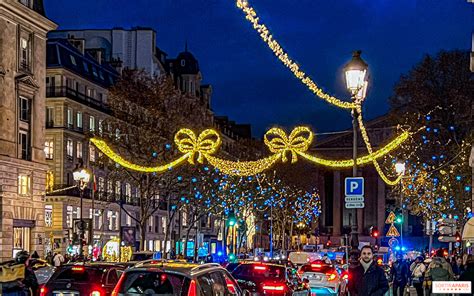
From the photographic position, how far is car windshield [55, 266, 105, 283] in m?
21.3

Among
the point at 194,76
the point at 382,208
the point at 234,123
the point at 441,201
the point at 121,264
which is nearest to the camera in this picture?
the point at 121,264

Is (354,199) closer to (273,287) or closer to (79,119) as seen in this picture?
(273,287)

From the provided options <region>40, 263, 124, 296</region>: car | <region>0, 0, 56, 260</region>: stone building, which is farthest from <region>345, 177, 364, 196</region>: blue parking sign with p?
<region>0, 0, 56, 260</region>: stone building

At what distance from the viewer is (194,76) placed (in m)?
111

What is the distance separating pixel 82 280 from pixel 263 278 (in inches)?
215

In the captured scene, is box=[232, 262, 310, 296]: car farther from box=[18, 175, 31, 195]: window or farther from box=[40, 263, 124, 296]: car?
box=[18, 175, 31, 195]: window

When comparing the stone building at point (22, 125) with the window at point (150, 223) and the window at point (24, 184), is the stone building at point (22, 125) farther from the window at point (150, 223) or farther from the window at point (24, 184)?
the window at point (150, 223)

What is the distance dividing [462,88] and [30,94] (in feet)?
82.8

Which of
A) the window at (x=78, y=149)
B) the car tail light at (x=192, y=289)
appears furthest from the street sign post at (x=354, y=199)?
the window at (x=78, y=149)

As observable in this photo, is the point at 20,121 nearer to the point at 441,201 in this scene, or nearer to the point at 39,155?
the point at 39,155

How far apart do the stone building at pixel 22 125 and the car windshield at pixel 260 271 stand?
94.9 ft

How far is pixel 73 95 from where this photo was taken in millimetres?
75688

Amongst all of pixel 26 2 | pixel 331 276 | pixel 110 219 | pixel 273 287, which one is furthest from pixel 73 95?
pixel 273 287

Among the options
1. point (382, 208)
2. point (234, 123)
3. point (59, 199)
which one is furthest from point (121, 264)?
point (234, 123)
